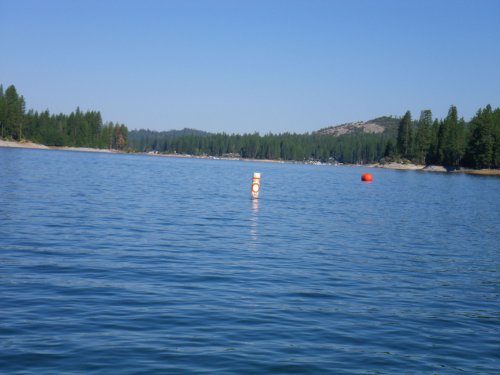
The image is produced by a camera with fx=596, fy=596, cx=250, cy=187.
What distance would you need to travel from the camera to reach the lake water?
10.5m

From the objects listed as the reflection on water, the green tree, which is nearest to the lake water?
the reflection on water

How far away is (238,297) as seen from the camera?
49.3 feet

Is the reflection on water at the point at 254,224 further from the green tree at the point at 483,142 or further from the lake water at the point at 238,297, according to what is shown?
the green tree at the point at 483,142

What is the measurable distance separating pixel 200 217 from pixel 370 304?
19.7 meters

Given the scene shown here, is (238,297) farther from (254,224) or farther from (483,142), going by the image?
(483,142)

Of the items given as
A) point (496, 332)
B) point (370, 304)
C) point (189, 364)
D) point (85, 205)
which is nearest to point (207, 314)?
point (189, 364)

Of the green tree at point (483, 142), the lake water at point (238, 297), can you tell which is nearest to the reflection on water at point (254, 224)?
the lake water at point (238, 297)

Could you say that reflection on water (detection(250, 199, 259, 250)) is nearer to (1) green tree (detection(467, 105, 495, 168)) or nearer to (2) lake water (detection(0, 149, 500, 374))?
(2) lake water (detection(0, 149, 500, 374))

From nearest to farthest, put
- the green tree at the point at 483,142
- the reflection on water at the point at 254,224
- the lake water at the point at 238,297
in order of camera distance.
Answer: the lake water at the point at 238,297
the reflection on water at the point at 254,224
the green tree at the point at 483,142

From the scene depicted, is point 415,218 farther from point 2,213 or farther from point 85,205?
point 2,213

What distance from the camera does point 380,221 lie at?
120 ft

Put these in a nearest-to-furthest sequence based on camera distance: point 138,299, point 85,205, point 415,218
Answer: point 138,299 → point 85,205 → point 415,218

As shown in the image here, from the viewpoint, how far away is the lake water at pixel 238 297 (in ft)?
34.5

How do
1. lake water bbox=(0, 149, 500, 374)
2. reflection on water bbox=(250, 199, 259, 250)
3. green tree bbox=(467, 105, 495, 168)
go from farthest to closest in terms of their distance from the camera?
green tree bbox=(467, 105, 495, 168) → reflection on water bbox=(250, 199, 259, 250) → lake water bbox=(0, 149, 500, 374)
